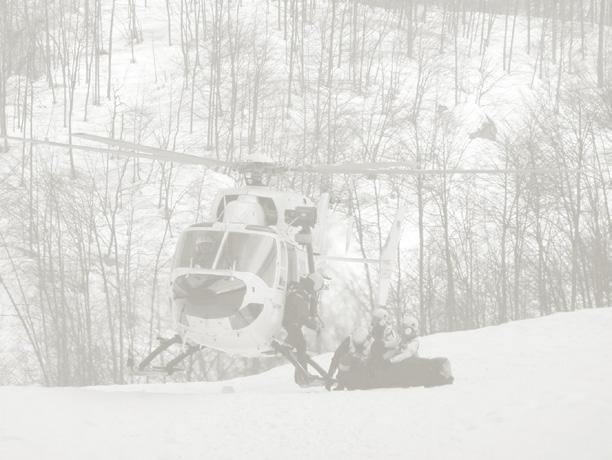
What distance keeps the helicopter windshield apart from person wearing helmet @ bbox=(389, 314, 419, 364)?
7.33 feet

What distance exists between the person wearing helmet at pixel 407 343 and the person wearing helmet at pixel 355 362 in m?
0.43

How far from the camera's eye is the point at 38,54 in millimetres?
46406

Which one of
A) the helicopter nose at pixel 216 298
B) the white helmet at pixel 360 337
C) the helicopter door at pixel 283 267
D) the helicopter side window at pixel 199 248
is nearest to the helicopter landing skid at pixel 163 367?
the helicopter nose at pixel 216 298

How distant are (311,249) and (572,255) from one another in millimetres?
22167

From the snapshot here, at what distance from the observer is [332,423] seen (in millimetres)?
9906

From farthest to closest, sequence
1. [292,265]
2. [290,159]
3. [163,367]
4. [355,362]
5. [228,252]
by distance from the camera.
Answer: [290,159] → [292,265] → [355,362] → [163,367] → [228,252]

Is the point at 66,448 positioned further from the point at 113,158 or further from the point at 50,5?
the point at 50,5

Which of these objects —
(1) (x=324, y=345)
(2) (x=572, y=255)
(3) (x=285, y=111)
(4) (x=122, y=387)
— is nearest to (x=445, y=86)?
(3) (x=285, y=111)

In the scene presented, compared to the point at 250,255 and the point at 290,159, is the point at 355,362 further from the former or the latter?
the point at 290,159

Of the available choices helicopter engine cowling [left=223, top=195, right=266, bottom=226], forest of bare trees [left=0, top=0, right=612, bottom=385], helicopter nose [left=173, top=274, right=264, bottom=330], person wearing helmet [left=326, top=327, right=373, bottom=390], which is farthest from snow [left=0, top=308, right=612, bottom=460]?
forest of bare trees [left=0, top=0, right=612, bottom=385]

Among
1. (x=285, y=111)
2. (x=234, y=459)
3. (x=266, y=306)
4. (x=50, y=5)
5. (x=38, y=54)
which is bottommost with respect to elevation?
(x=234, y=459)

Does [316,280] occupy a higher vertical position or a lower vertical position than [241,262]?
lower

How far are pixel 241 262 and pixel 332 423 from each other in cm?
277

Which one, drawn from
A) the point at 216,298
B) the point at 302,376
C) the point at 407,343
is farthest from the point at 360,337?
the point at 216,298
